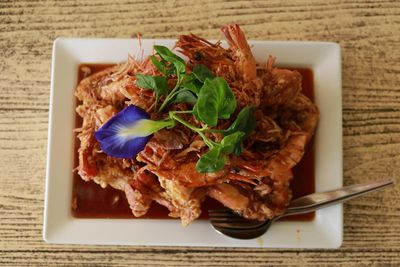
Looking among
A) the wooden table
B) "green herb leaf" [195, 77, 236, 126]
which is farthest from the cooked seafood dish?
the wooden table

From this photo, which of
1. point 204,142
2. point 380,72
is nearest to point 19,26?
point 204,142

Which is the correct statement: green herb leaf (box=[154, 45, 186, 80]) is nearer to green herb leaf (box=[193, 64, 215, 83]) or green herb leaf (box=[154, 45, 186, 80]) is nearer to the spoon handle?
green herb leaf (box=[193, 64, 215, 83])

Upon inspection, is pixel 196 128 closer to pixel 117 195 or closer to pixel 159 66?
pixel 159 66

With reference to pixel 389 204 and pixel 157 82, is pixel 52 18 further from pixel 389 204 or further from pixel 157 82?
pixel 389 204

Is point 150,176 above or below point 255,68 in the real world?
below

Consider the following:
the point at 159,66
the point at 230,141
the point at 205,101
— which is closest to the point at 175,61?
the point at 159,66

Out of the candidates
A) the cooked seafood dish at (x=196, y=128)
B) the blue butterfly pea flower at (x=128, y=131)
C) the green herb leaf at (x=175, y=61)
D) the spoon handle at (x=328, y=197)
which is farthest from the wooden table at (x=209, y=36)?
the blue butterfly pea flower at (x=128, y=131)

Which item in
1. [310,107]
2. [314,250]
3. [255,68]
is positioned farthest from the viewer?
[314,250]
